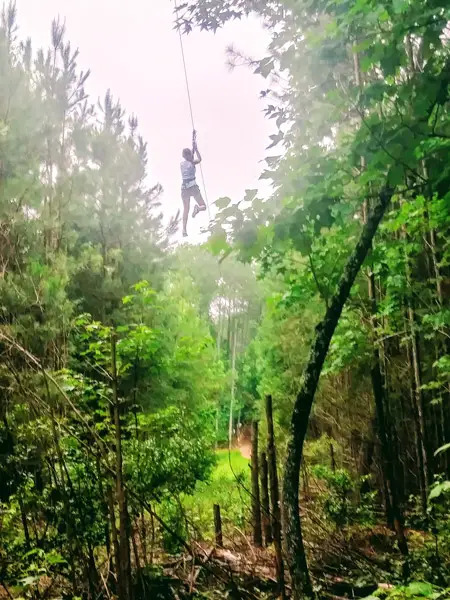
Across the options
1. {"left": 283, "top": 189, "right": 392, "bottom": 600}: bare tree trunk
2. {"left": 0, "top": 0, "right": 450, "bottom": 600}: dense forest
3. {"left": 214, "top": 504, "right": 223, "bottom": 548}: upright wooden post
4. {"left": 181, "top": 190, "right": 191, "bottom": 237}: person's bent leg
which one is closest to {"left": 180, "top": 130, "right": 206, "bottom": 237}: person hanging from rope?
{"left": 181, "top": 190, "right": 191, "bottom": 237}: person's bent leg

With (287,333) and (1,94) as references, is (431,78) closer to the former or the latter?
(1,94)

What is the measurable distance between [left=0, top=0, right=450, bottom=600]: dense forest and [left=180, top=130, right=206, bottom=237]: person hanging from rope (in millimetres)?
2163

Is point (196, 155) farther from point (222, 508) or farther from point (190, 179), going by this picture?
point (222, 508)

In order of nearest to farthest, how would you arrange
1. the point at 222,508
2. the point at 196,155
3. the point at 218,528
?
1. the point at 218,528
2. the point at 196,155
3. the point at 222,508

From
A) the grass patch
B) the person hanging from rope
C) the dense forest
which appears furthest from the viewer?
the person hanging from rope

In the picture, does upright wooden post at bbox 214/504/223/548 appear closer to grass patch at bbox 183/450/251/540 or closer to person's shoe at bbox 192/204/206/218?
grass patch at bbox 183/450/251/540

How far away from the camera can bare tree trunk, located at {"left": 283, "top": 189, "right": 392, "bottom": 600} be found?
3.45 metres

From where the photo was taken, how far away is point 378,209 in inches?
145

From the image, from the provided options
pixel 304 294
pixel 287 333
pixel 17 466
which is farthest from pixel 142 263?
pixel 17 466

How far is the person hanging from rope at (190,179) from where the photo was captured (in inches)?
323

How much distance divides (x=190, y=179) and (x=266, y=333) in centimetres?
842

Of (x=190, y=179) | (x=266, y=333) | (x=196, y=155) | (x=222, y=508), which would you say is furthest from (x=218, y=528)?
(x=266, y=333)

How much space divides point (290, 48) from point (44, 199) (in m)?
8.98

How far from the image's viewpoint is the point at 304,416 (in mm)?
3707
